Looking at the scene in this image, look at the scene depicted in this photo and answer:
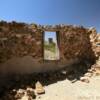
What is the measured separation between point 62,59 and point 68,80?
4.74 feet

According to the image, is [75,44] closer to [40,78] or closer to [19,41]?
[40,78]

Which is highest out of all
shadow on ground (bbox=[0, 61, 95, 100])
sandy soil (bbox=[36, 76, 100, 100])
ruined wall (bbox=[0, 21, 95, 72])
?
ruined wall (bbox=[0, 21, 95, 72])

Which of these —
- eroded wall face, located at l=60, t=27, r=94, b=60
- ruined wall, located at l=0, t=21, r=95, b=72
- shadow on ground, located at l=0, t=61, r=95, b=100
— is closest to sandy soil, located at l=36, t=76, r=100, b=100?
shadow on ground, located at l=0, t=61, r=95, b=100

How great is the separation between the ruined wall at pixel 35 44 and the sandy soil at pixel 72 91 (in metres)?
1.58

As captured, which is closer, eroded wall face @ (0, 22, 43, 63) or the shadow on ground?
the shadow on ground

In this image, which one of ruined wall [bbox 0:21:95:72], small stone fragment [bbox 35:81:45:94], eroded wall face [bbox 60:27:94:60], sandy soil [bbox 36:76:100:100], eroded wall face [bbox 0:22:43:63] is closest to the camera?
sandy soil [bbox 36:76:100:100]

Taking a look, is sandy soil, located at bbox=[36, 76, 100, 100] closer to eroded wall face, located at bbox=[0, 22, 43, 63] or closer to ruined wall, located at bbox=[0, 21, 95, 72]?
ruined wall, located at bbox=[0, 21, 95, 72]

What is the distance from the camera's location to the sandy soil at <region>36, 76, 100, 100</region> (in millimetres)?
9453

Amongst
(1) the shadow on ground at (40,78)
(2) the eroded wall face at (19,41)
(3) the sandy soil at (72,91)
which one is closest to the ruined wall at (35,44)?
(2) the eroded wall face at (19,41)

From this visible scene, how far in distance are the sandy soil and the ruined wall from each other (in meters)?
1.58

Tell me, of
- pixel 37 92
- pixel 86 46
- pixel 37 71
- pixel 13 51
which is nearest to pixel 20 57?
pixel 13 51

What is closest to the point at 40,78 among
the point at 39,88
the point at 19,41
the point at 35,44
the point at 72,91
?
the point at 39,88

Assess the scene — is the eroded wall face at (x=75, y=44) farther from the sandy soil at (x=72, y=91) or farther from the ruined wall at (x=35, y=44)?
the sandy soil at (x=72, y=91)

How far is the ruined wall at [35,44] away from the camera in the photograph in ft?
34.6
